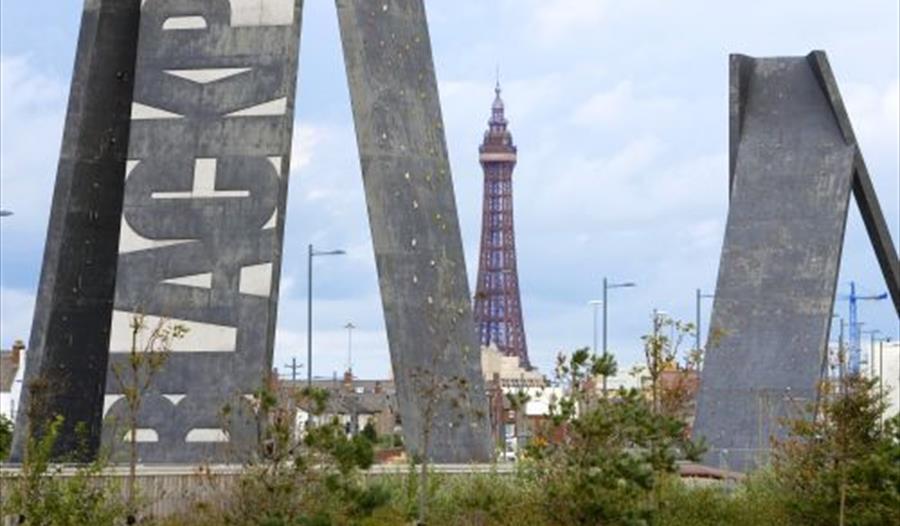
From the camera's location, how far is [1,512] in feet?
93.9

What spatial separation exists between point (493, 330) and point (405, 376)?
14592 cm

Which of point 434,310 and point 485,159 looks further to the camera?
point 485,159

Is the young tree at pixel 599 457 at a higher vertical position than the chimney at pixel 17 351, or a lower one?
lower

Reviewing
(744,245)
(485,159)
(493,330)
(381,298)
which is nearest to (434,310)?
(381,298)

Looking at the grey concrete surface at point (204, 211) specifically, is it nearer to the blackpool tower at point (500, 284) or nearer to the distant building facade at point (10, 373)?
the distant building facade at point (10, 373)

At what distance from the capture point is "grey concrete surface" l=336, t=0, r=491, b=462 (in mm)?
38719

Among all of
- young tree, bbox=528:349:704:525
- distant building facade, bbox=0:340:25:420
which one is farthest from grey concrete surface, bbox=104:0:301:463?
distant building facade, bbox=0:340:25:420

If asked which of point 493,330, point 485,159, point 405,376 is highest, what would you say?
point 485,159

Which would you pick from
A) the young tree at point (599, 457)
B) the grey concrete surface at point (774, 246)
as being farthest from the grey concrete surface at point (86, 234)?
the young tree at point (599, 457)

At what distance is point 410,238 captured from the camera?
128 feet

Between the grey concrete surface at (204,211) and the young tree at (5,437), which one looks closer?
the grey concrete surface at (204,211)

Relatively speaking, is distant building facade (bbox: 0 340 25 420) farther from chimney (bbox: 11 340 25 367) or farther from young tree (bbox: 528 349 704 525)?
young tree (bbox: 528 349 704 525)

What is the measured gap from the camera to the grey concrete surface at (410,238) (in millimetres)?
38719

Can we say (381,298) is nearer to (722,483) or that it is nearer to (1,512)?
(722,483)
